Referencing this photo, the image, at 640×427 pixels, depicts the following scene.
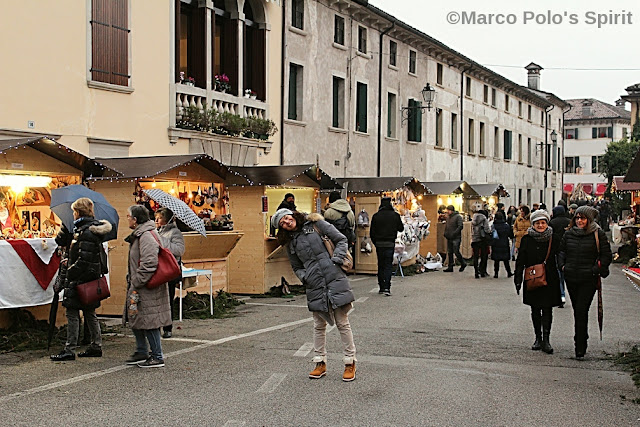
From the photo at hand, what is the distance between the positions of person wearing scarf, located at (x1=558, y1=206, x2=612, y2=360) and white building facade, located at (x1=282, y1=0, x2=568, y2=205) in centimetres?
1261

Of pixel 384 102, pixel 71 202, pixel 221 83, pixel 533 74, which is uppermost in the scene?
pixel 533 74

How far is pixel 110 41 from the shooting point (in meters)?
15.5

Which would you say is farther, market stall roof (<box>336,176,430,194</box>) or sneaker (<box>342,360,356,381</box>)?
market stall roof (<box>336,176,430,194</box>)

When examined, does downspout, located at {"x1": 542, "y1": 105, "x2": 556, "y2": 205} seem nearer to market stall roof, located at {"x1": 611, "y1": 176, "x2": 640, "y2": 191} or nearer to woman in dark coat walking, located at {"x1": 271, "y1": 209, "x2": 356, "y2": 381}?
market stall roof, located at {"x1": 611, "y1": 176, "x2": 640, "y2": 191}

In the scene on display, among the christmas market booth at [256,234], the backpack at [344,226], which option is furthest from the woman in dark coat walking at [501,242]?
the christmas market booth at [256,234]

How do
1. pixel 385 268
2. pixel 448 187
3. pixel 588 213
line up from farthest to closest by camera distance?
pixel 448 187 → pixel 385 268 → pixel 588 213

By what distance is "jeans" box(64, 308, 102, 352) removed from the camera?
9.25m

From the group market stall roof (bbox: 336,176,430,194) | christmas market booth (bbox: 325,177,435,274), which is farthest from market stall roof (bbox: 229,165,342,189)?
market stall roof (bbox: 336,176,430,194)

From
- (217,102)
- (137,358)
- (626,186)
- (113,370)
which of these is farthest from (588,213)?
(626,186)

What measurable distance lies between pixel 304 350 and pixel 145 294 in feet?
7.12

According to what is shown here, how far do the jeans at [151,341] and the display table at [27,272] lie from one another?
2.06 metres

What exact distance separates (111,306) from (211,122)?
640 cm

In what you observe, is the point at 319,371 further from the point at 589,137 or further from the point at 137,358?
the point at 589,137

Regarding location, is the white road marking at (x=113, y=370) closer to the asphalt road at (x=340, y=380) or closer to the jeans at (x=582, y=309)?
the asphalt road at (x=340, y=380)
